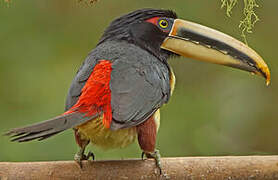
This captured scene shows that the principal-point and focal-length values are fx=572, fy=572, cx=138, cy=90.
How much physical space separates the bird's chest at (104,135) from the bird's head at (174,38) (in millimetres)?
542

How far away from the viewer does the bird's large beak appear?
3.13m

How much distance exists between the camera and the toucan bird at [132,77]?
2.67 m

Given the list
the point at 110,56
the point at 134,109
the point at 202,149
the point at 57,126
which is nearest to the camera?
the point at 57,126

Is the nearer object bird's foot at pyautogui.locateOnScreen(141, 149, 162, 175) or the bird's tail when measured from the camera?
the bird's tail

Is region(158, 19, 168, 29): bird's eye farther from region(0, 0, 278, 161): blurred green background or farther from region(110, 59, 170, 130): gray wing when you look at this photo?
region(0, 0, 278, 161): blurred green background

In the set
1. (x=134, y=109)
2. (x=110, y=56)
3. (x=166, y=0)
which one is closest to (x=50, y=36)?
(x=166, y=0)

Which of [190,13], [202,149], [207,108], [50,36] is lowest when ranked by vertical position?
[202,149]

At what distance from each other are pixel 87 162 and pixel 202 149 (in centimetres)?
194

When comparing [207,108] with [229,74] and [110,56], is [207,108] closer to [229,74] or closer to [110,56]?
[229,74]

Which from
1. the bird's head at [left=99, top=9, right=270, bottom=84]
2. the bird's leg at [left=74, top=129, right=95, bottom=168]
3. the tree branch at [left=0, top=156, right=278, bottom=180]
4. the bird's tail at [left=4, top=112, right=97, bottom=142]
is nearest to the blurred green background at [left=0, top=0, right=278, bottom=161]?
the bird's head at [left=99, top=9, right=270, bottom=84]

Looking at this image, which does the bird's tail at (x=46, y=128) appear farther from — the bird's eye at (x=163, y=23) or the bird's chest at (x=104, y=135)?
the bird's eye at (x=163, y=23)

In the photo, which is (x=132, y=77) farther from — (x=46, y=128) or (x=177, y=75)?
(x=177, y=75)

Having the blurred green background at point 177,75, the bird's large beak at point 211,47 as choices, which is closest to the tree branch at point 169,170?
the bird's large beak at point 211,47

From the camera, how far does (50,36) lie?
16.0 feet
